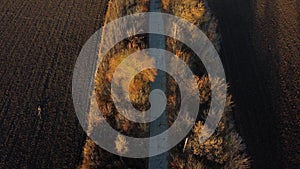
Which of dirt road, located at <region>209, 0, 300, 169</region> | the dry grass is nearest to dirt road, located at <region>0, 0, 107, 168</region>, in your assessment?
the dry grass

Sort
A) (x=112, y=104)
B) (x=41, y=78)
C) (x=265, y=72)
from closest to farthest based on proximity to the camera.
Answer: (x=112, y=104)
(x=265, y=72)
(x=41, y=78)

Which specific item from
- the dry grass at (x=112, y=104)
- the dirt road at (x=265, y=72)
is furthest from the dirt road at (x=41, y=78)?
the dirt road at (x=265, y=72)

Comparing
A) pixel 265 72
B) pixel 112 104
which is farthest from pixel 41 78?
pixel 265 72

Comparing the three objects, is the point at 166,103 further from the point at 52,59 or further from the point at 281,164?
the point at 52,59

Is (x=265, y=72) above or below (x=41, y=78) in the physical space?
above

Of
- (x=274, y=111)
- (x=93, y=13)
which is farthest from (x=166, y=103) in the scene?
(x=93, y=13)

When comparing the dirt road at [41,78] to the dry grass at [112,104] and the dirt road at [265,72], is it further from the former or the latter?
the dirt road at [265,72]

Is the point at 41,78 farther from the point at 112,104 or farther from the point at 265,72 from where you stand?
the point at 265,72
